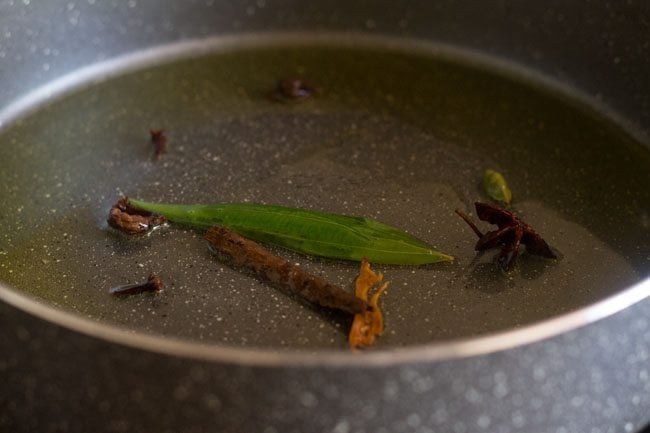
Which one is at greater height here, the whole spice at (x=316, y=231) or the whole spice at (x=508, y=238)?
the whole spice at (x=508, y=238)

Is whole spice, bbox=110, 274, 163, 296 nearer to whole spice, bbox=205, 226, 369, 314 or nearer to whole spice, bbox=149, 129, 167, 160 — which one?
whole spice, bbox=205, 226, 369, 314

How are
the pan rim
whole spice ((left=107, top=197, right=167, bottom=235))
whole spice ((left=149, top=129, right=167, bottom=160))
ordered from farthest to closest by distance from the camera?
whole spice ((left=149, top=129, right=167, bottom=160)) < whole spice ((left=107, top=197, right=167, bottom=235)) < the pan rim

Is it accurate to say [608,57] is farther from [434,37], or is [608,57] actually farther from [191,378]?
[191,378]

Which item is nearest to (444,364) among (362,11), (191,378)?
(191,378)

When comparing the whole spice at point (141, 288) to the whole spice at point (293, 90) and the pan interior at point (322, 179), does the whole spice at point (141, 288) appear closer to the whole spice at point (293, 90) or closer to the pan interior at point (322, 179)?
the pan interior at point (322, 179)

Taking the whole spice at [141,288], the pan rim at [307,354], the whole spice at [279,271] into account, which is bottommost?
the whole spice at [141,288]

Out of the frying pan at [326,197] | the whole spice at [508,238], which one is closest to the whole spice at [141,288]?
the frying pan at [326,197]

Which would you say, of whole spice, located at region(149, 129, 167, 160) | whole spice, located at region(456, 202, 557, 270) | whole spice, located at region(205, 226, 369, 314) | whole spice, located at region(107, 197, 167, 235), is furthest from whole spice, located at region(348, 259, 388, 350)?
whole spice, located at region(149, 129, 167, 160)
